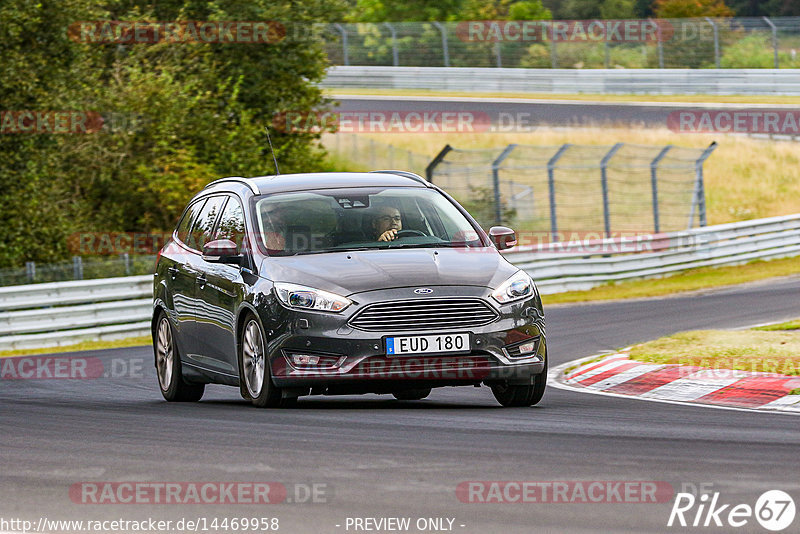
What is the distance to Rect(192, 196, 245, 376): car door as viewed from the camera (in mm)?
10352

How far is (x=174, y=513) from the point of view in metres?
5.95

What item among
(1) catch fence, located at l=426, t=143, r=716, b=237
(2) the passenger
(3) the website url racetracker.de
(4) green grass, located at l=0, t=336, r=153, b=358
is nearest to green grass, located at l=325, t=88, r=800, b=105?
(1) catch fence, located at l=426, t=143, r=716, b=237

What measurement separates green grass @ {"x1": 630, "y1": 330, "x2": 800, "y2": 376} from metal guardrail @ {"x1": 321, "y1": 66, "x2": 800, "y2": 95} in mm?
29219

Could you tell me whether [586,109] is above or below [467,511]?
below

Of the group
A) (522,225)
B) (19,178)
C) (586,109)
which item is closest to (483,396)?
(19,178)

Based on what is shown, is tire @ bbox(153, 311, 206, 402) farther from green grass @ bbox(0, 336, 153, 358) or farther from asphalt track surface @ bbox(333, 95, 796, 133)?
asphalt track surface @ bbox(333, 95, 796, 133)

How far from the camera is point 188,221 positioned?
1216cm

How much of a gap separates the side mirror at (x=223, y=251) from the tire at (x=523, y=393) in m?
2.10

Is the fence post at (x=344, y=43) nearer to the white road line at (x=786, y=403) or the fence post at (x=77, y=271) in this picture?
the fence post at (x=77, y=271)

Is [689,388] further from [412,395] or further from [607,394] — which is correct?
[412,395]

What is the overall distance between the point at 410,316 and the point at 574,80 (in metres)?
38.3

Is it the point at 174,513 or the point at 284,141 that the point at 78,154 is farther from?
the point at 174,513

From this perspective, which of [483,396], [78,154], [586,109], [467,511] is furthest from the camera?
[586,109]

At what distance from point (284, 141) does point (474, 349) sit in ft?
86.4
